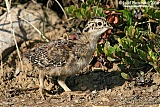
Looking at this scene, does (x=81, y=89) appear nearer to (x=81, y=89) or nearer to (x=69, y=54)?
(x=81, y=89)

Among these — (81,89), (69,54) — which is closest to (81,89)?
(81,89)

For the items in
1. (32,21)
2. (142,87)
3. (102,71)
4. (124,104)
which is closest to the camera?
(124,104)

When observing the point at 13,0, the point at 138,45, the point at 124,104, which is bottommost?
the point at 124,104

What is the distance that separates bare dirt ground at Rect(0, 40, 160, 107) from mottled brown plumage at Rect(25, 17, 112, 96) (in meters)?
0.35

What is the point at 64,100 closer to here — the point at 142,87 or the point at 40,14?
the point at 142,87

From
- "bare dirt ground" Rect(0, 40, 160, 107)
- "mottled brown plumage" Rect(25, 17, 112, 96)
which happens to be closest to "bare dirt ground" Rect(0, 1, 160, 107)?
"bare dirt ground" Rect(0, 40, 160, 107)

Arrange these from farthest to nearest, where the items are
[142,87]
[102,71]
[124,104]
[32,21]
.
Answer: [32,21], [102,71], [142,87], [124,104]

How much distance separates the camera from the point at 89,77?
6547mm

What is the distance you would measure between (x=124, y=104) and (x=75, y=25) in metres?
2.17

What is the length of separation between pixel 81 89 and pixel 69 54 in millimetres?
675

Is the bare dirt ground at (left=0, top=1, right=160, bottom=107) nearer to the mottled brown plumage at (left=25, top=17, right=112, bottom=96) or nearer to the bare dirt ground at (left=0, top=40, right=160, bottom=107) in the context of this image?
the bare dirt ground at (left=0, top=40, right=160, bottom=107)

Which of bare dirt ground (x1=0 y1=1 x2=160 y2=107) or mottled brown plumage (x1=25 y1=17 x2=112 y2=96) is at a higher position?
mottled brown plumage (x1=25 y1=17 x2=112 y2=96)

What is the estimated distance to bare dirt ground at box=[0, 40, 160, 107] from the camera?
5.77 metres

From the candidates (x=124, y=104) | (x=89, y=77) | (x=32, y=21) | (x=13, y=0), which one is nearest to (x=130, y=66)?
(x=89, y=77)
